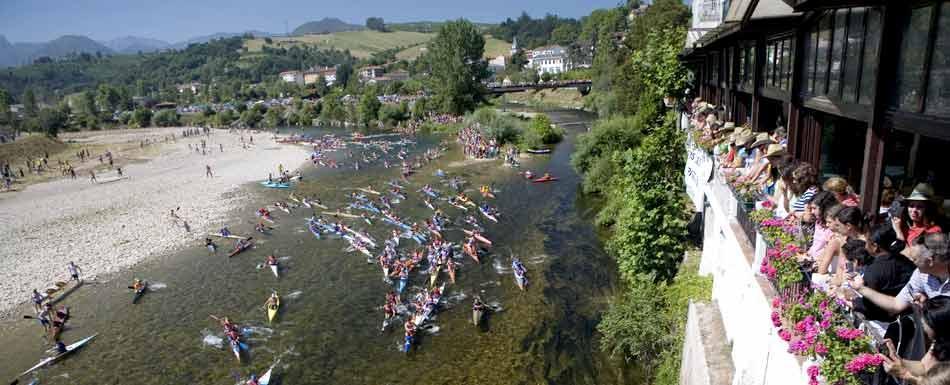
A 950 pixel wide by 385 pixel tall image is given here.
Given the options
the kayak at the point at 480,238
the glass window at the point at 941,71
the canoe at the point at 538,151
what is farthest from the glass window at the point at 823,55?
the canoe at the point at 538,151

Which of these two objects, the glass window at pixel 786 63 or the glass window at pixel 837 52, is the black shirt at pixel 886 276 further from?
the glass window at pixel 786 63

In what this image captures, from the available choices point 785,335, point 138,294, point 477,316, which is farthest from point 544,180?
point 785,335

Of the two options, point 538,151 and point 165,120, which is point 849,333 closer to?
point 538,151

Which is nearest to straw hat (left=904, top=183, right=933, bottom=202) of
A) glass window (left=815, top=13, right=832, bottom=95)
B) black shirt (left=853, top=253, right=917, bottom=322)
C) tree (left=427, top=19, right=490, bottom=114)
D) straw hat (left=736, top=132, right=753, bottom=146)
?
black shirt (left=853, top=253, right=917, bottom=322)

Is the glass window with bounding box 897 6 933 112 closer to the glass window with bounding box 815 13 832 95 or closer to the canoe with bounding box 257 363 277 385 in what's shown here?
the glass window with bounding box 815 13 832 95

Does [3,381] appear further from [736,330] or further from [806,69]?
[806,69]

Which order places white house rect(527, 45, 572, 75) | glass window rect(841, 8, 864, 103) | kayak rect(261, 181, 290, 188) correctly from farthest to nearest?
white house rect(527, 45, 572, 75), kayak rect(261, 181, 290, 188), glass window rect(841, 8, 864, 103)
